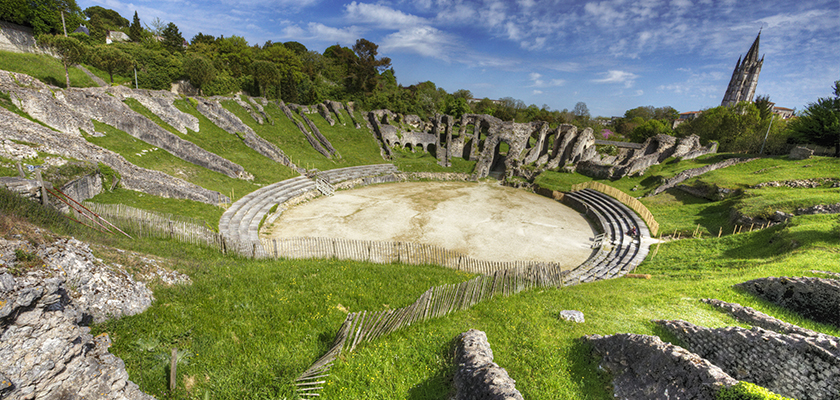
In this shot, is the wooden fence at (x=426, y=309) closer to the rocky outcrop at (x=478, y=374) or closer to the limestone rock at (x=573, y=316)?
the rocky outcrop at (x=478, y=374)

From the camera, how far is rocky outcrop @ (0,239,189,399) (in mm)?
3842

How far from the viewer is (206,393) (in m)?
4.91

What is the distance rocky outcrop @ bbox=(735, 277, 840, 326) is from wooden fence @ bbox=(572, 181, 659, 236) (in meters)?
11.5

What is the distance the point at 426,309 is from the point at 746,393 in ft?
19.4

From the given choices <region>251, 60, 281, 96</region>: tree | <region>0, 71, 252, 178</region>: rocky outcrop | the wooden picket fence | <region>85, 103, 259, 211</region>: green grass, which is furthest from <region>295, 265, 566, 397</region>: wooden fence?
<region>251, 60, 281, 96</region>: tree

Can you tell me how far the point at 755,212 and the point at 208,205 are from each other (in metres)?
32.1

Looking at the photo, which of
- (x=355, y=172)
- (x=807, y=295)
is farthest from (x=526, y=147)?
(x=807, y=295)

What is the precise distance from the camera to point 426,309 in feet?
26.9

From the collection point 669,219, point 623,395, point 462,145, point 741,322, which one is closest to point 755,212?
point 669,219

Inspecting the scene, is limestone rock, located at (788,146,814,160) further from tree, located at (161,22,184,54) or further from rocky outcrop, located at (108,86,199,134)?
tree, located at (161,22,184,54)

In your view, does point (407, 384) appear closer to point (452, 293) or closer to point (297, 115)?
point (452, 293)

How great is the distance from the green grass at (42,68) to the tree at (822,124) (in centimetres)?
6681

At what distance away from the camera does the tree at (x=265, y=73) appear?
40.0 m

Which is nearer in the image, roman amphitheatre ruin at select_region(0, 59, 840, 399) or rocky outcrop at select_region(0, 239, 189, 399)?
rocky outcrop at select_region(0, 239, 189, 399)
